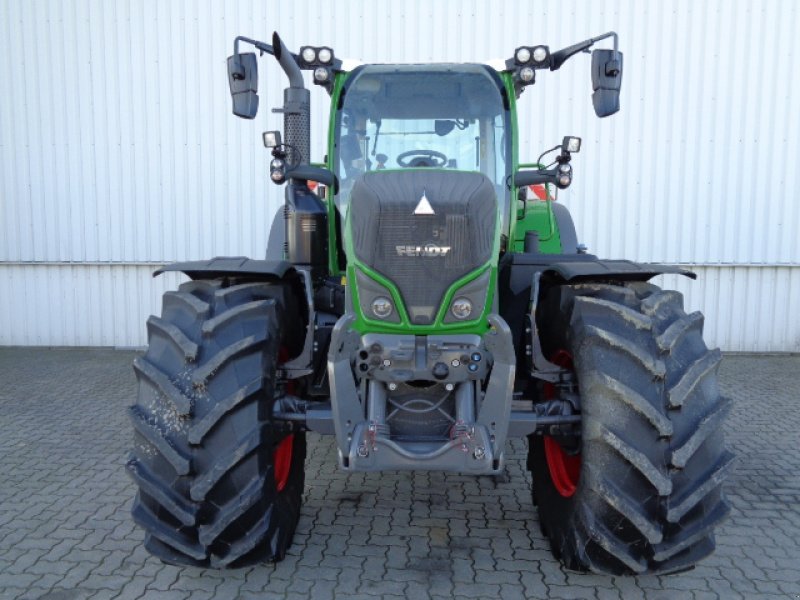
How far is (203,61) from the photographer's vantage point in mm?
7945

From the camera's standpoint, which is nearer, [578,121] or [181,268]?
[181,268]

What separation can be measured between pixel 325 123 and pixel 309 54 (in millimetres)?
4249

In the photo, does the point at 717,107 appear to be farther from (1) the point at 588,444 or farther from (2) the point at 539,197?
(1) the point at 588,444

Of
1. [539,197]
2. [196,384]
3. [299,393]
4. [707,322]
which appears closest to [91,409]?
[299,393]

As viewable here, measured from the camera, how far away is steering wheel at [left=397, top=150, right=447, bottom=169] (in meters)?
3.63

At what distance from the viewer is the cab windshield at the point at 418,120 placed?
3693mm

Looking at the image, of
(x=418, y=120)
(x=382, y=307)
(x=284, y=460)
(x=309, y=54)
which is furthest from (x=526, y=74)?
(x=284, y=460)

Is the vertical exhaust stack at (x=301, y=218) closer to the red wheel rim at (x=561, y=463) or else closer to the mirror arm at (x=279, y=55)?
the mirror arm at (x=279, y=55)

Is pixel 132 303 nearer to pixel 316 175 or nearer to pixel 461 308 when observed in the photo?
pixel 316 175

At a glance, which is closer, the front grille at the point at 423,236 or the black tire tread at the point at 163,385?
the black tire tread at the point at 163,385

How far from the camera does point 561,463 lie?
3.20 metres

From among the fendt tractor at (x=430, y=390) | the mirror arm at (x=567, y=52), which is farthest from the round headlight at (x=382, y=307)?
the mirror arm at (x=567, y=52)

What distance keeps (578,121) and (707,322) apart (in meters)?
2.85

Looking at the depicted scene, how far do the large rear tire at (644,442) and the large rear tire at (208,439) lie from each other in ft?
4.15
